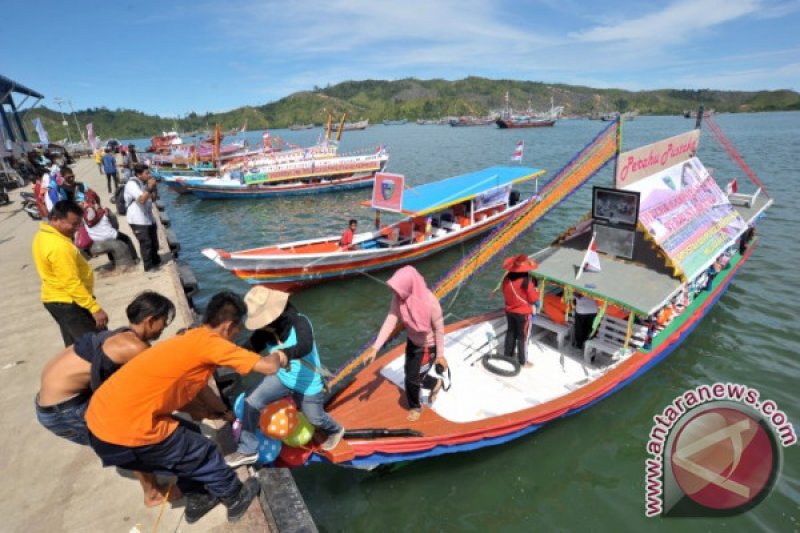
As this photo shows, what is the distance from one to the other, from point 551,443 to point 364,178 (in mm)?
25708

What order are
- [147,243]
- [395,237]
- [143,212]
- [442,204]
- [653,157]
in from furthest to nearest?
[395,237], [442,204], [147,243], [143,212], [653,157]

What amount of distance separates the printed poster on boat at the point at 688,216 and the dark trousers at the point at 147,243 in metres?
10.8

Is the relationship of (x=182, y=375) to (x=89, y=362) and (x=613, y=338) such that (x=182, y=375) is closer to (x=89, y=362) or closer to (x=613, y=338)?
(x=89, y=362)

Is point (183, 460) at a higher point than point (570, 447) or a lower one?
higher

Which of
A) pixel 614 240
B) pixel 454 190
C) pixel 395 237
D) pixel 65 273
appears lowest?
pixel 395 237

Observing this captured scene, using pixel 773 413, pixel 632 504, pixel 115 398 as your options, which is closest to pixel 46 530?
pixel 115 398

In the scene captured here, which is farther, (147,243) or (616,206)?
(147,243)

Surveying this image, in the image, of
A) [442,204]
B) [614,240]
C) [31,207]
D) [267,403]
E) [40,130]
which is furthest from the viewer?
[40,130]

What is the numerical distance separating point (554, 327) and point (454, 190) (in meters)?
7.90

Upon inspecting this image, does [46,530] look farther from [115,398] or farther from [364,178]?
[364,178]

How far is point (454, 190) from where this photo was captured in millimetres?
14094

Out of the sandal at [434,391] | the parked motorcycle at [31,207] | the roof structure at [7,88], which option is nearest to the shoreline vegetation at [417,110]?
the roof structure at [7,88]

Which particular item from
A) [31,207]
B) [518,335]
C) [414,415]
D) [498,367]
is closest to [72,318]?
[414,415]

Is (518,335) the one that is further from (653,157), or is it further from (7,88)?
(7,88)
